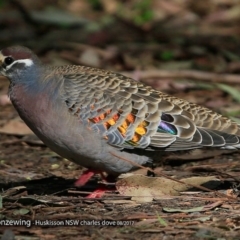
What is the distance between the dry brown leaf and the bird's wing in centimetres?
29

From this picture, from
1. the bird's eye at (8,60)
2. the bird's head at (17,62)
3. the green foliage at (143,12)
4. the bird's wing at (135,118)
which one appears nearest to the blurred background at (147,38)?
the green foliage at (143,12)

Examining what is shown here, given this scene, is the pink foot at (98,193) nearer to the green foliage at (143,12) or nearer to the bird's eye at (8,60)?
the bird's eye at (8,60)

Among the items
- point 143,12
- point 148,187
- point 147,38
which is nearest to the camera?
point 148,187

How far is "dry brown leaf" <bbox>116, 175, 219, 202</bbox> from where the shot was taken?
19.2 ft

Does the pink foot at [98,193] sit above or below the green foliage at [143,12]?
below

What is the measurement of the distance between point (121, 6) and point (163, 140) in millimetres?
7341

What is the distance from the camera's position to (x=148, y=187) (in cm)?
588

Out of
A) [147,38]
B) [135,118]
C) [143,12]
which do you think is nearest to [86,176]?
[135,118]

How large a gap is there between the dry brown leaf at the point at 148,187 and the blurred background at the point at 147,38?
2432 mm

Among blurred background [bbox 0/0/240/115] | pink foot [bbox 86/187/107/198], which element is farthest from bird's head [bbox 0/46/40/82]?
blurred background [bbox 0/0/240/115]

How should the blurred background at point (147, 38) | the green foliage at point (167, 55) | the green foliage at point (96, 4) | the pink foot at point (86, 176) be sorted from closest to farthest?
the pink foot at point (86, 176) < the blurred background at point (147, 38) < the green foliage at point (167, 55) < the green foliage at point (96, 4)

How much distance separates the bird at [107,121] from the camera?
5918 mm

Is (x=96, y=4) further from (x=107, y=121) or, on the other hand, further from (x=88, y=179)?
(x=107, y=121)

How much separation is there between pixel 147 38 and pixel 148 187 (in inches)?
232
